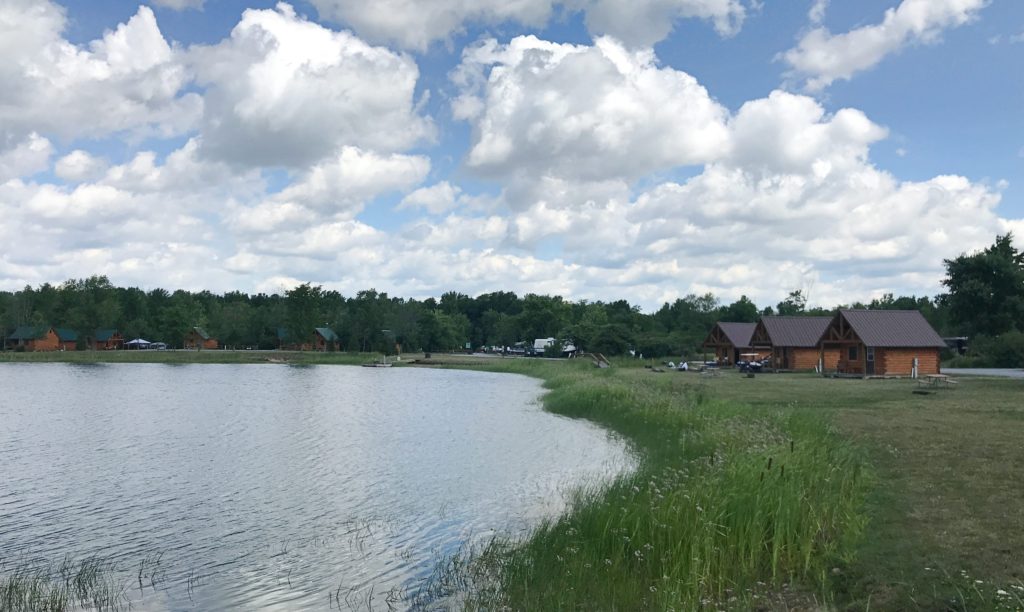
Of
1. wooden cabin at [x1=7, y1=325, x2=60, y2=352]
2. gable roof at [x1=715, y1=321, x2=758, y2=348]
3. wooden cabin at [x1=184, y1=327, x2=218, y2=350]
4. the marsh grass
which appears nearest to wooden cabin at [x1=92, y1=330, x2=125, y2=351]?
wooden cabin at [x1=7, y1=325, x2=60, y2=352]

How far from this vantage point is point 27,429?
32.5m

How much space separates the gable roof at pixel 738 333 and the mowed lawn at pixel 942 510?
55598 millimetres

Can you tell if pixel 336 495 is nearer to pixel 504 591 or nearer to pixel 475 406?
pixel 504 591

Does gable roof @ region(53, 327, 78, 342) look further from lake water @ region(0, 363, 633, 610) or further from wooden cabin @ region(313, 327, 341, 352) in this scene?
lake water @ region(0, 363, 633, 610)

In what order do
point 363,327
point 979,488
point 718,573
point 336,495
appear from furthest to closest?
point 363,327 → point 336,495 → point 979,488 → point 718,573

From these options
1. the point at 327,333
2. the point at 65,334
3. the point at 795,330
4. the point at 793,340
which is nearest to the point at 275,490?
the point at 793,340

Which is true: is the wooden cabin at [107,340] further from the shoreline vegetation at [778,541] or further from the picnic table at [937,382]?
the shoreline vegetation at [778,541]

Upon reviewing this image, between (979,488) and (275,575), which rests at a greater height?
(979,488)

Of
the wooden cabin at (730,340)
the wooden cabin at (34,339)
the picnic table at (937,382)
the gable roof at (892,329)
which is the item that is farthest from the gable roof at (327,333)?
the picnic table at (937,382)

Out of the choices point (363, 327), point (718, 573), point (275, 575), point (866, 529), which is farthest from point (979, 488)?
point (363, 327)

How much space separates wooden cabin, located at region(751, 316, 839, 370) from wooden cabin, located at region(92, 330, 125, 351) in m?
121

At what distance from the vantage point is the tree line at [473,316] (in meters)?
81.9

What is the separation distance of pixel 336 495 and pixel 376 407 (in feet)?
82.6

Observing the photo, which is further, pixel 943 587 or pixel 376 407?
pixel 376 407
